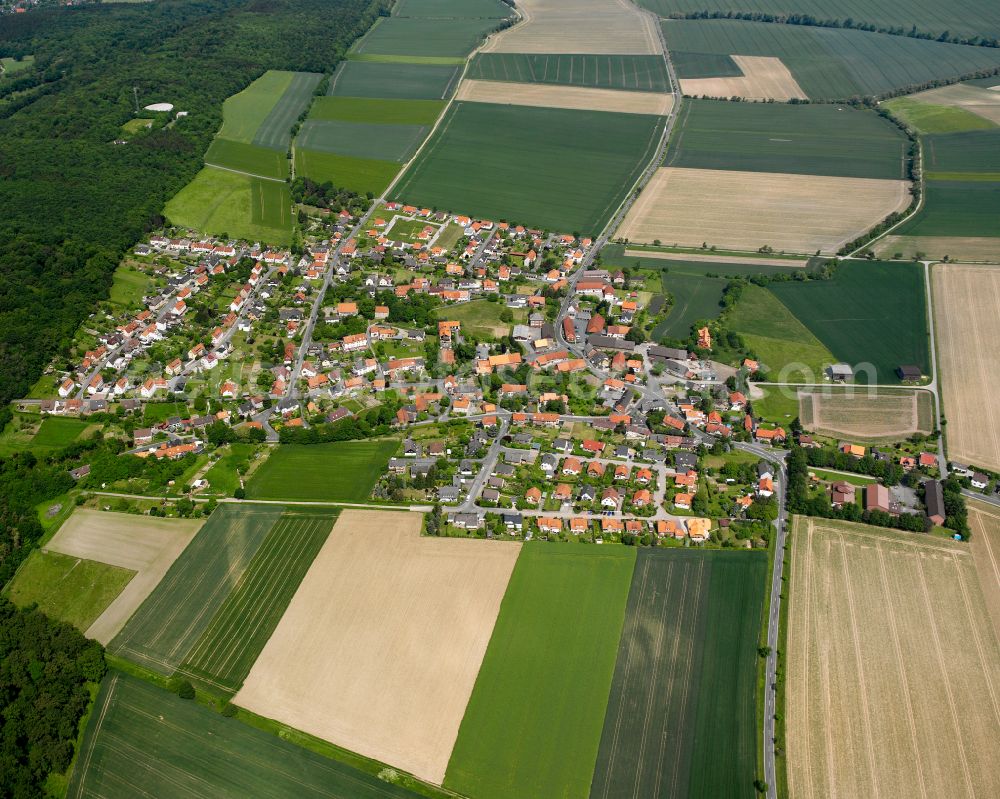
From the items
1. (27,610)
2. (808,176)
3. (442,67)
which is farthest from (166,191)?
(808,176)

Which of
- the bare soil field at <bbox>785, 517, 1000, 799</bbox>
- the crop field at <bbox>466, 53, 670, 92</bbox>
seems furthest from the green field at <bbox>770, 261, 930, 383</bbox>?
the crop field at <bbox>466, 53, 670, 92</bbox>

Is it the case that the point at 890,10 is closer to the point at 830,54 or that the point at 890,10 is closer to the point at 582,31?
the point at 830,54

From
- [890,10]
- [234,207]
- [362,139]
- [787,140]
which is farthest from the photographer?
[890,10]

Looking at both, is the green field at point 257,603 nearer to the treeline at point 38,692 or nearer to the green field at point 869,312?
the treeline at point 38,692

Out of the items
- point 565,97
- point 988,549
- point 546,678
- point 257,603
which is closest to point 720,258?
point 988,549

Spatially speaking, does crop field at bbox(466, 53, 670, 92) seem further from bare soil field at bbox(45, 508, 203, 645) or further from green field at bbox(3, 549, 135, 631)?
green field at bbox(3, 549, 135, 631)

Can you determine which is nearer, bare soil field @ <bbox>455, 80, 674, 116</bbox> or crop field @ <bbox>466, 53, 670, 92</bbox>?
bare soil field @ <bbox>455, 80, 674, 116</bbox>

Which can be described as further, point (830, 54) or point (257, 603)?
point (830, 54)
